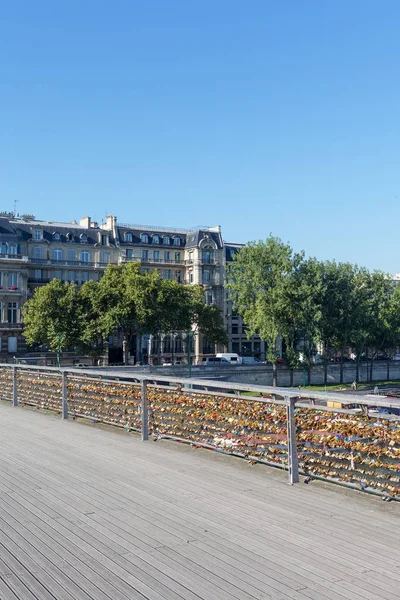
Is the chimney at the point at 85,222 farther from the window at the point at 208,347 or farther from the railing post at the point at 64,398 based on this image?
the railing post at the point at 64,398

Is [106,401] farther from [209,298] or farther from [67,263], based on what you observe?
[209,298]

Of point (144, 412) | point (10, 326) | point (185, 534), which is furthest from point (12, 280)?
point (185, 534)

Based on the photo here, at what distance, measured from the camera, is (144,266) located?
92.1m

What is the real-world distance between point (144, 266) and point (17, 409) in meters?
72.4

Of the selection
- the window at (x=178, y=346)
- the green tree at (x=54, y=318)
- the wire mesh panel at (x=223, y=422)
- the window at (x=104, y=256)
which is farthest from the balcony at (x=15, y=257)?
the wire mesh panel at (x=223, y=422)

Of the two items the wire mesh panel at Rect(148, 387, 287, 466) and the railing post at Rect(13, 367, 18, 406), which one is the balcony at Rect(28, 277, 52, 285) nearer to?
the railing post at Rect(13, 367, 18, 406)

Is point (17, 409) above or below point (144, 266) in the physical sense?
below

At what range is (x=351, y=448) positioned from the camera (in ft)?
29.3

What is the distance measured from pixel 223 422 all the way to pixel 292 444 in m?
1.91

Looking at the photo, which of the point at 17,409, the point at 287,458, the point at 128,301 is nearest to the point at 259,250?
the point at 128,301

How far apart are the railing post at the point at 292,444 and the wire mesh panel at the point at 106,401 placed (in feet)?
15.7

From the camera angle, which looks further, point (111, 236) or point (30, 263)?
point (111, 236)

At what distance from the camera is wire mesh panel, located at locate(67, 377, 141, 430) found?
14.2 meters

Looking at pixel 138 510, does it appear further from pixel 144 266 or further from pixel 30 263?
pixel 144 266
